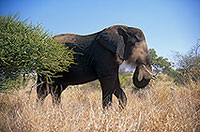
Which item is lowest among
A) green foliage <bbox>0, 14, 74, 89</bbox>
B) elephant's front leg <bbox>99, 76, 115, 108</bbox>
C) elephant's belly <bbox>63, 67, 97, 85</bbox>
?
elephant's front leg <bbox>99, 76, 115, 108</bbox>

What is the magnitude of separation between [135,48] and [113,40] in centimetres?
64

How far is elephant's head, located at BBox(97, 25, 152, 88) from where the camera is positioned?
4.10 metres

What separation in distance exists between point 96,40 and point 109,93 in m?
1.26

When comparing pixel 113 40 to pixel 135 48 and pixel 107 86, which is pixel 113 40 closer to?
pixel 135 48

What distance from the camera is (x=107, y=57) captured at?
3.88m

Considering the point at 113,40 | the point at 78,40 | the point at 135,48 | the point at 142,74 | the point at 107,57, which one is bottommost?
the point at 142,74

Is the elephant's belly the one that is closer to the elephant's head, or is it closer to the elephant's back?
the elephant's back

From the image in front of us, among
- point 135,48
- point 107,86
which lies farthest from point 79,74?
point 135,48

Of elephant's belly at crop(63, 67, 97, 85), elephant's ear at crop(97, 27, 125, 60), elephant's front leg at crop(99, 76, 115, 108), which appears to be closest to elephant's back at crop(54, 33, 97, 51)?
elephant's ear at crop(97, 27, 125, 60)

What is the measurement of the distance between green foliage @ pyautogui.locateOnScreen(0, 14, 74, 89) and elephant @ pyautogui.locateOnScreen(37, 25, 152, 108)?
88 centimetres

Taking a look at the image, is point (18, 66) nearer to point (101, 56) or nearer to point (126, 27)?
point (101, 56)

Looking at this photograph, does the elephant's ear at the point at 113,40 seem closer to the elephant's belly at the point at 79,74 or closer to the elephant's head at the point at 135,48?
the elephant's head at the point at 135,48

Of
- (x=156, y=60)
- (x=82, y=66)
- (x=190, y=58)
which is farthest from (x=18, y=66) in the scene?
(x=156, y=60)

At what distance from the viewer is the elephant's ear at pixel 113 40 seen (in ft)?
12.6
